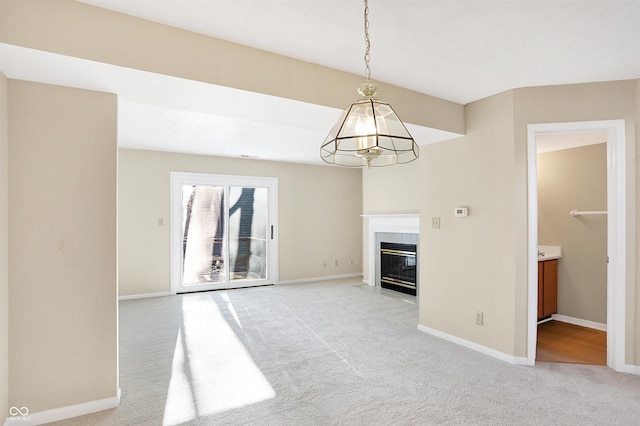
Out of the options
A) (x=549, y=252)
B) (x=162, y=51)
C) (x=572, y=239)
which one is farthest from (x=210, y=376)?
(x=572, y=239)

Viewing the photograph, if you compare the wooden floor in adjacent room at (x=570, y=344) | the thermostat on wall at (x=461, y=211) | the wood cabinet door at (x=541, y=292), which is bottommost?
the wooden floor in adjacent room at (x=570, y=344)

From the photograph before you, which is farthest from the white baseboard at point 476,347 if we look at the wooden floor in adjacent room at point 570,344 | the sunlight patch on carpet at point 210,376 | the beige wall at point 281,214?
the beige wall at point 281,214

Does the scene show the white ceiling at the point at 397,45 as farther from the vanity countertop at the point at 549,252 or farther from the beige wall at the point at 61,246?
the vanity countertop at the point at 549,252

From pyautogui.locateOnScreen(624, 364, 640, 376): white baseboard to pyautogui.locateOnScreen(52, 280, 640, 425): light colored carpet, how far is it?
0.08 metres

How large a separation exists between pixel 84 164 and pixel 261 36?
4.63ft

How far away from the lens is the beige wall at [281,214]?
5.29m

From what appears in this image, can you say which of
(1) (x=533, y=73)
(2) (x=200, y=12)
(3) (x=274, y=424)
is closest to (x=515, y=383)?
(3) (x=274, y=424)

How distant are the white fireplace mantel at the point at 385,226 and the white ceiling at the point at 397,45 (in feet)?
9.00

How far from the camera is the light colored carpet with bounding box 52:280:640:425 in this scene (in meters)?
2.15

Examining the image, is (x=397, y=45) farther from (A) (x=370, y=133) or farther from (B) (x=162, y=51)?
(B) (x=162, y=51)

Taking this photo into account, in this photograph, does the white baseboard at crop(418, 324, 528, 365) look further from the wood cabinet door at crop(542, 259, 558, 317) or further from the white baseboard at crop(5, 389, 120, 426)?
the white baseboard at crop(5, 389, 120, 426)

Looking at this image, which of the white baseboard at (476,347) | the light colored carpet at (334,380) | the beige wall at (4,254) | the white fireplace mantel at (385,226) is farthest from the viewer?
the white fireplace mantel at (385,226)

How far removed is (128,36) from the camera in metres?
1.87

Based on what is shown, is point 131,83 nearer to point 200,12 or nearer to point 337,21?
point 200,12
